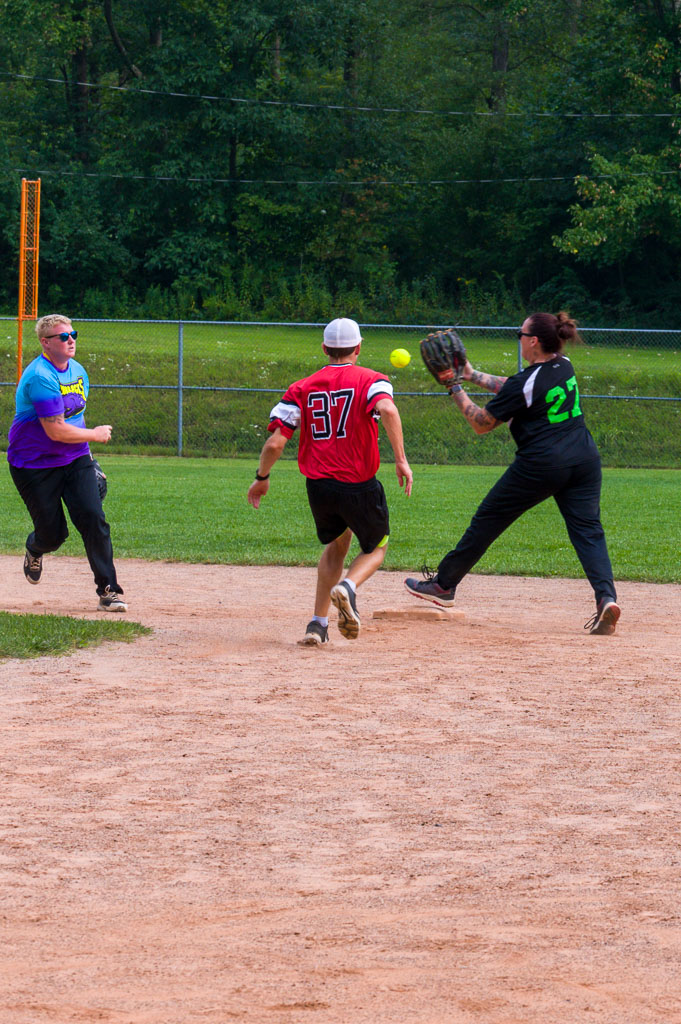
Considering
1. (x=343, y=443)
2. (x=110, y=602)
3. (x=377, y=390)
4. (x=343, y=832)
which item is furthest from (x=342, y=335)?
(x=343, y=832)

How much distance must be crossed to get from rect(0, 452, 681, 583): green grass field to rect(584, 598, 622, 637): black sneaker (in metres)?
2.64

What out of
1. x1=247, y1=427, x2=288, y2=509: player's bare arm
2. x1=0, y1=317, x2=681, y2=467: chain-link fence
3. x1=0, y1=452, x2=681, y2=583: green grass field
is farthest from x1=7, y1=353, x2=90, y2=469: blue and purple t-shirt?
x1=0, y1=317, x2=681, y2=467: chain-link fence

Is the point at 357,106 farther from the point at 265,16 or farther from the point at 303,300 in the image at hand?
the point at 303,300

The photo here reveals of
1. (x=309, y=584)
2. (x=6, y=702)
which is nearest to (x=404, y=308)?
(x=309, y=584)

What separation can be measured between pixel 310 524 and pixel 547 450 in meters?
6.08

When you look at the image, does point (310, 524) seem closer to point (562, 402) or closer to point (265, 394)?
point (562, 402)

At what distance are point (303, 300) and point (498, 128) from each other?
31.7 ft

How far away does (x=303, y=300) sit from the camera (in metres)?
38.6

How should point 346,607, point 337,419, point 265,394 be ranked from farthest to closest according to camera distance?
1. point 265,394
2. point 337,419
3. point 346,607

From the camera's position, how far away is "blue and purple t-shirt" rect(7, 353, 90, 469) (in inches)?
320

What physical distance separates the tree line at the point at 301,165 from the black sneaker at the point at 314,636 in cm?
3108

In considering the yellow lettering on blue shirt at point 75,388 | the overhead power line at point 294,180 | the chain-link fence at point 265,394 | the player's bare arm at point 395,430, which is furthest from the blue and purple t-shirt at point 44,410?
the overhead power line at point 294,180

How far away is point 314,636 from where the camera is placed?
301 inches

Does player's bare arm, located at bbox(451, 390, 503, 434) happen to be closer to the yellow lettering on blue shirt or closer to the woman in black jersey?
the woman in black jersey
